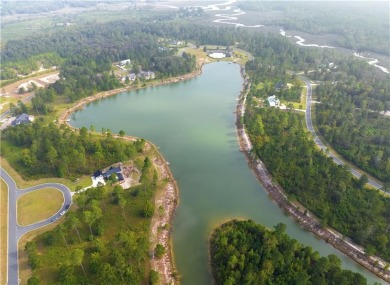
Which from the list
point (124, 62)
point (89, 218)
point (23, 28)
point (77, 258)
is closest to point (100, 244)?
point (77, 258)

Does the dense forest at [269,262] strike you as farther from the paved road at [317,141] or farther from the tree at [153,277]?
the paved road at [317,141]

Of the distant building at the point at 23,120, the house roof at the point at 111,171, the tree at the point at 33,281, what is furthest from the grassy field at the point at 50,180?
the distant building at the point at 23,120

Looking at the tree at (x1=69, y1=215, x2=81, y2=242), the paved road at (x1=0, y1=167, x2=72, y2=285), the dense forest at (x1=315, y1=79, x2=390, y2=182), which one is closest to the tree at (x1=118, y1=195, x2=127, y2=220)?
the tree at (x1=69, y1=215, x2=81, y2=242)

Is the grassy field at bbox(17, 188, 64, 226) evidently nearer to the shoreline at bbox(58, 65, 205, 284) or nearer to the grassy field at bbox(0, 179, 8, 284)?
the grassy field at bbox(0, 179, 8, 284)

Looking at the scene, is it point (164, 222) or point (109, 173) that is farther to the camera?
point (109, 173)

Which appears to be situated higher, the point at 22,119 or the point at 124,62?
the point at 22,119

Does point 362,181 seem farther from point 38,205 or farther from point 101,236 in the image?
point 38,205
